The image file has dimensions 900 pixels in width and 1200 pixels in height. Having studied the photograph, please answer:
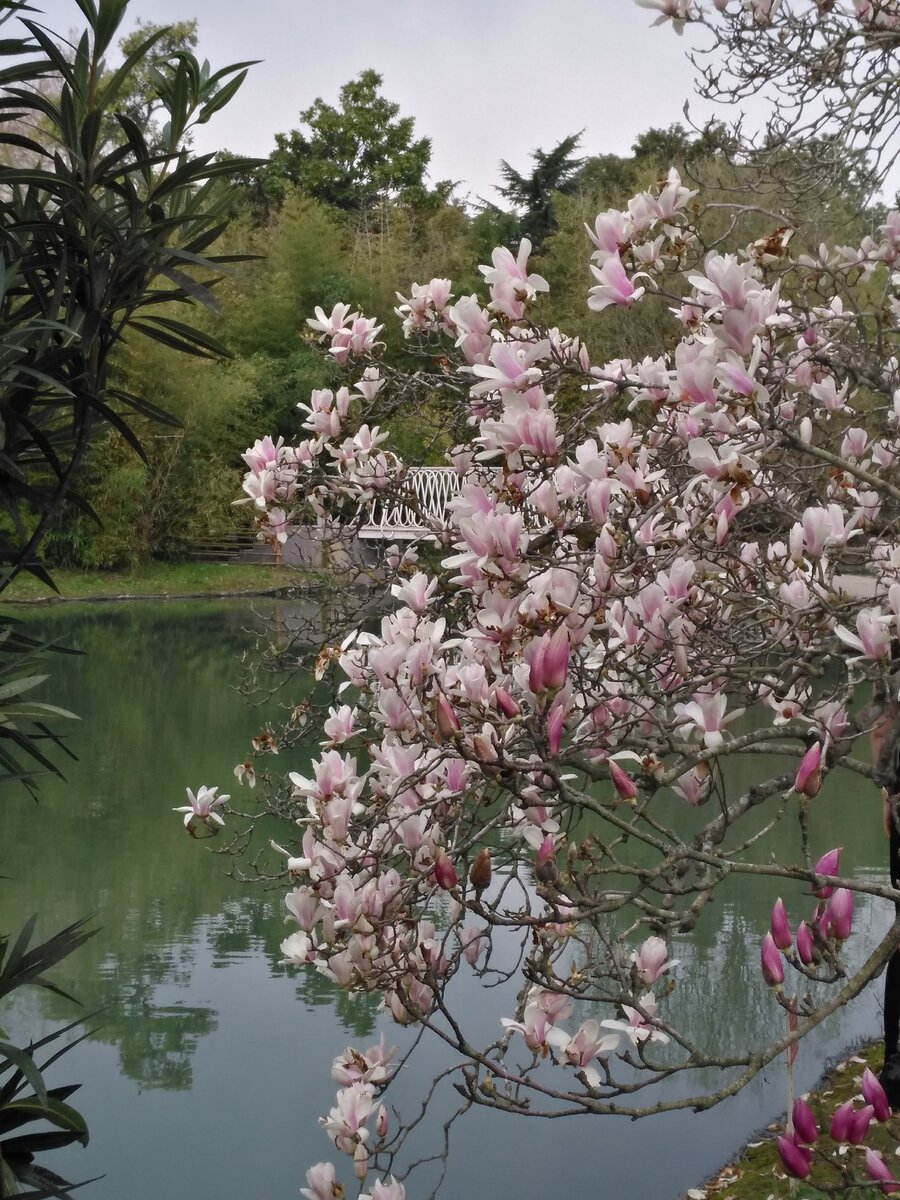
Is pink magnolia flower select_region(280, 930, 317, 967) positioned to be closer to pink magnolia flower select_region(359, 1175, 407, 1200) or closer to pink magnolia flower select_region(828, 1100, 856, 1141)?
pink magnolia flower select_region(359, 1175, 407, 1200)

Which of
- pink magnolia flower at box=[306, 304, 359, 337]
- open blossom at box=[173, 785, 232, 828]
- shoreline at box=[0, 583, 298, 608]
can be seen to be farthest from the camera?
shoreline at box=[0, 583, 298, 608]

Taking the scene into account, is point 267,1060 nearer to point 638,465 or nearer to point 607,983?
point 607,983

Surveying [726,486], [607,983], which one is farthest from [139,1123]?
[726,486]

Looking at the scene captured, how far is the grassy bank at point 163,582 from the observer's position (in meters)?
14.5

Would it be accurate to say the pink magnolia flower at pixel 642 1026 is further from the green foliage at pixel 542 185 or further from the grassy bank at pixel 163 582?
the green foliage at pixel 542 185

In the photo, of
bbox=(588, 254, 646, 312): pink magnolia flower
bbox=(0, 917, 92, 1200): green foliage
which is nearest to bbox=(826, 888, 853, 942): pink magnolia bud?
bbox=(588, 254, 646, 312): pink magnolia flower

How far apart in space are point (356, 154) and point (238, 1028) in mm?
23885

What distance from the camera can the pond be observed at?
104 inches

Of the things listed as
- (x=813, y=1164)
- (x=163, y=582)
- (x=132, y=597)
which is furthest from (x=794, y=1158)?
(x=163, y=582)

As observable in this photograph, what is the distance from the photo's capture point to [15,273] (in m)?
1.40

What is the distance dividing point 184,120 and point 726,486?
0.90m

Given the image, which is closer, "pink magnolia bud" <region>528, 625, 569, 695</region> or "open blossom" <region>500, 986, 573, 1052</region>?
"pink magnolia bud" <region>528, 625, 569, 695</region>

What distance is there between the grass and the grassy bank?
38.7ft

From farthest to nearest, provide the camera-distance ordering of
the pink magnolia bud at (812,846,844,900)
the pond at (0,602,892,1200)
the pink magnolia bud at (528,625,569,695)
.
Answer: the pond at (0,602,892,1200), the pink magnolia bud at (812,846,844,900), the pink magnolia bud at (528,625,569,695)
